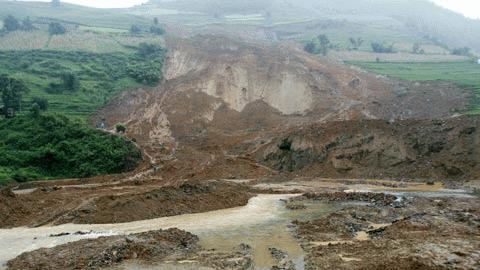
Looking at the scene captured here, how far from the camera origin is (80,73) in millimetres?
74938

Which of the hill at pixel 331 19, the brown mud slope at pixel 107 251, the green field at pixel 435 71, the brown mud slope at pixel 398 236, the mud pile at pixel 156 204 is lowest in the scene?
the mud pile at pixel 156 204

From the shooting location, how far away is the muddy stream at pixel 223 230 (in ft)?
78.1

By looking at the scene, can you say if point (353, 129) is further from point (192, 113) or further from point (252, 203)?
point (192, 113)

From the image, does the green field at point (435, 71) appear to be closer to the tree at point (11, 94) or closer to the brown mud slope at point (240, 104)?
the brown mud slope at point (240, 104)

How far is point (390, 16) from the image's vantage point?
195875 mm

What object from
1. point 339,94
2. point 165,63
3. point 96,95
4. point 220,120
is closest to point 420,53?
point 339,94

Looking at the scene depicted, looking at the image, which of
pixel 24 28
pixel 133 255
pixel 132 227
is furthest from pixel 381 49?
pixel 133 255

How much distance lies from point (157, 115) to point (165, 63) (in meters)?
23.6

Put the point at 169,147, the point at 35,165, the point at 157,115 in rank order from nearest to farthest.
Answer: the point at 35,165 < the point at 169,147 < the point at 157,115

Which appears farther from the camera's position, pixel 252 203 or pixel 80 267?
pixel 252 203

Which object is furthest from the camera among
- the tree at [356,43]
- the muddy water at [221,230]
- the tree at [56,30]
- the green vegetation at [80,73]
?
the tree at [356,43]

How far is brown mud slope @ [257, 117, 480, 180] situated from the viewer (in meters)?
41.8

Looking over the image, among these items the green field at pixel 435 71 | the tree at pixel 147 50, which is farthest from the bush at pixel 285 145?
the tree at pixel 147 50

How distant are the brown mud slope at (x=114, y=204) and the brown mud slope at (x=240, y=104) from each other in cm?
983
